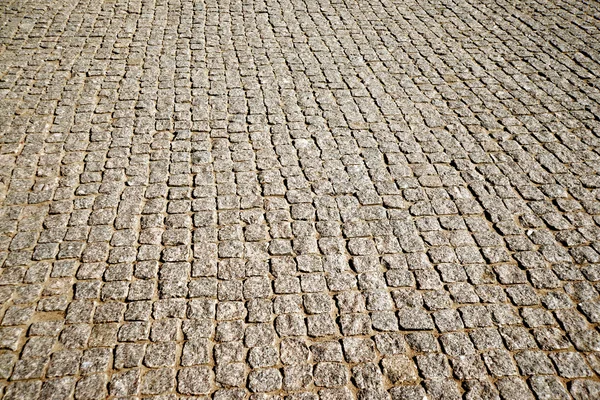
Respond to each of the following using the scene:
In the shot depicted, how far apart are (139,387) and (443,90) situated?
17.6 feet

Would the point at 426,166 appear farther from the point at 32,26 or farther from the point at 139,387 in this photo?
the point at 32,26

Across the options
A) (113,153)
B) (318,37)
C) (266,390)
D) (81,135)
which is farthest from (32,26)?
(266,390)

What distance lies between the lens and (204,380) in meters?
3.20

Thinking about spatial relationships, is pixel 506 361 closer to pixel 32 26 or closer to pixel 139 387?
pixel 139 387

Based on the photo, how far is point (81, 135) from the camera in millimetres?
5332

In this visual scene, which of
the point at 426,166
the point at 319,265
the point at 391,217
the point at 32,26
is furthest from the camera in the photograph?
the point at 32,26

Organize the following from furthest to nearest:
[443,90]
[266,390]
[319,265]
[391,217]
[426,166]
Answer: [443,90] → [426,166] → [391,217] → [319,265] → [266,390]

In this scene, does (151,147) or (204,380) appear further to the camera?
(151,147)

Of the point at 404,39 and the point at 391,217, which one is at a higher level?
the point at 404,39

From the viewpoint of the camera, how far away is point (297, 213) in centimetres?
451

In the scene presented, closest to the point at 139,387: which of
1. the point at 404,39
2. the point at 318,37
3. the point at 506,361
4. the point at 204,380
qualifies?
the point at 204,380

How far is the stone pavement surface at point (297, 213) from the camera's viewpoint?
10.9 ft

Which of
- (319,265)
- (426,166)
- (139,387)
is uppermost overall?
(426,166)

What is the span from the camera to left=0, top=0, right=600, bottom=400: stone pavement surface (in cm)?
332
